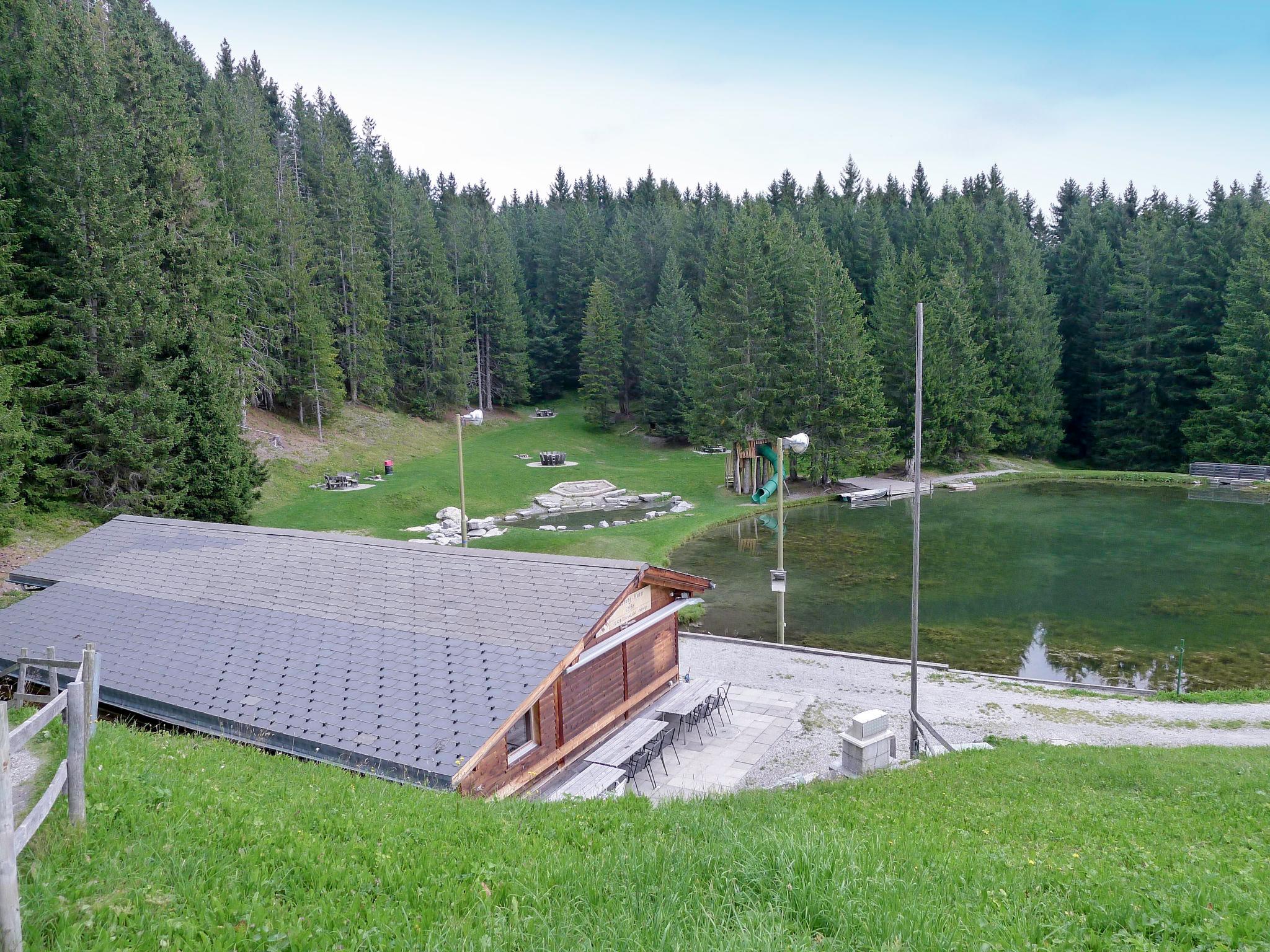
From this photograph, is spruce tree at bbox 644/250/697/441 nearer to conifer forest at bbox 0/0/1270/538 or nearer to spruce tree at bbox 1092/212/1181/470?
conifer forest at bbox 0/0/1270/538

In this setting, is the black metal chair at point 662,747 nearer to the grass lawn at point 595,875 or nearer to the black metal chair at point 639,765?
the black metal chair at point 639,765

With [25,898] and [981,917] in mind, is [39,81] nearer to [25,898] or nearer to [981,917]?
[25,898]

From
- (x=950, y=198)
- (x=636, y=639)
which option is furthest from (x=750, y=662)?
(x=950, y=198)

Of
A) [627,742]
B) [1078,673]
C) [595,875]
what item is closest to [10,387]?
[627,742]

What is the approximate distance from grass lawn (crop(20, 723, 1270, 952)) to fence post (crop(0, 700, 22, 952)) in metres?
0.43

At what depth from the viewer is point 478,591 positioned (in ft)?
49.1

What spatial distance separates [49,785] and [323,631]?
7.92 metres

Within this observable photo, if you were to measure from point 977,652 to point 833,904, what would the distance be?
20657 millimetres

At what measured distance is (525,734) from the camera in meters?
14.0

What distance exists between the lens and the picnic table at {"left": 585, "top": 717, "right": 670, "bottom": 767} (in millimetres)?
14727

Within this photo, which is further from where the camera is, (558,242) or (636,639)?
(558,242)

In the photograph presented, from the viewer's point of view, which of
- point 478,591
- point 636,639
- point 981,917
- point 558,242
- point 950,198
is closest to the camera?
point 981,917

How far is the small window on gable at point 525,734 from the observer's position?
538 inches

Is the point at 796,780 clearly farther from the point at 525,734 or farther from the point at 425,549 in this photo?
the point at 425,549
